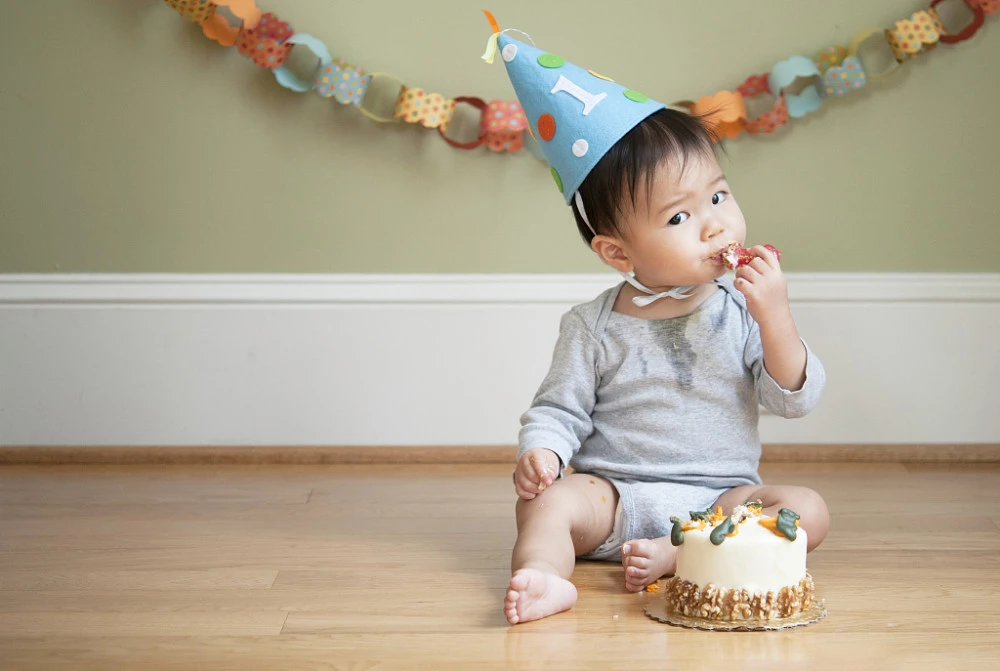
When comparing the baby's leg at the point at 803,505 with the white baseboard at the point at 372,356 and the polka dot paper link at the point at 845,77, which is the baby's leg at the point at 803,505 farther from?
the polka dot paper link at the point at 845,77

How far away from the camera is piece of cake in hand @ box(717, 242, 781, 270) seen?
1.09 meters

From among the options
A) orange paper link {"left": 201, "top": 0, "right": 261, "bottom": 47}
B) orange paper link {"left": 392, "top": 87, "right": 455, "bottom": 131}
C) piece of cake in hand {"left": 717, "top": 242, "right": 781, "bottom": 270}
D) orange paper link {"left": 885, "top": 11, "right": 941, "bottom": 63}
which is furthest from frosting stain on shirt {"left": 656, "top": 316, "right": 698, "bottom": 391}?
orange paper link {"left": 201, "top": 0, "right": 261, "bottom": 47}

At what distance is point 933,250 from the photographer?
1.68 meters

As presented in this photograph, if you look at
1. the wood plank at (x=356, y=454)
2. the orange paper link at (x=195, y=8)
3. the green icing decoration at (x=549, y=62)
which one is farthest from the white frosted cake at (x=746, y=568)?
the orange paper link at (x=195, y=8)

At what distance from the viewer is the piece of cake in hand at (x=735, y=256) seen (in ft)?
3.59

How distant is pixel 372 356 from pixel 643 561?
76 cm

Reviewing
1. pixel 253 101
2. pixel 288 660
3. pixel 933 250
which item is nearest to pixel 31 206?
pixel 253 101

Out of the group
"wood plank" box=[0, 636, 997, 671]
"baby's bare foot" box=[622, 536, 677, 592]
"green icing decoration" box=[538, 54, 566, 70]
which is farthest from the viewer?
"green icing decoration" box=[538, 54, 566, 70]

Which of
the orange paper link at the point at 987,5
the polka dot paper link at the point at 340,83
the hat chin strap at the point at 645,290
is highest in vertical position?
the orange paper link at the point at 987,5

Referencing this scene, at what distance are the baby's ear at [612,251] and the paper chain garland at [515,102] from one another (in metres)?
0.50

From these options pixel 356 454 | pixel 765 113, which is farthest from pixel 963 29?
pixel 356 454

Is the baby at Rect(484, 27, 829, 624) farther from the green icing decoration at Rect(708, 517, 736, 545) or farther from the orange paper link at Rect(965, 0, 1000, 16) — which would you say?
the orange paper link at Rect(965, 0, 1000, 16)

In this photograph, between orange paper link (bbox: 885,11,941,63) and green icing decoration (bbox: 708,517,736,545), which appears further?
orange paper link (bbox: 885,11,941,63)

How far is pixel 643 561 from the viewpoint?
1.04 meters
